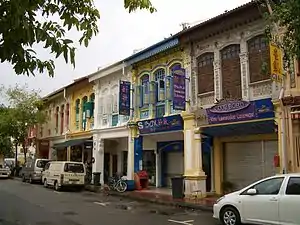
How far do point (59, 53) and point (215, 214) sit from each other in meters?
8.00

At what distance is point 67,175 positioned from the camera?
24.2 m

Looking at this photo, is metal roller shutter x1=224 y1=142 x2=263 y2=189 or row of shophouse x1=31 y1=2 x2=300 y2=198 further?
metal roller shutter x1=224 y1=142 x2=263 y2=189

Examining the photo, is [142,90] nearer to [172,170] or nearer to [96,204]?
[172,170]

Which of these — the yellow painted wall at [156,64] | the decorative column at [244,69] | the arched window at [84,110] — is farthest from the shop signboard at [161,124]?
the arched window at [84,110]

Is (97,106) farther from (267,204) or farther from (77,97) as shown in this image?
(267,204)

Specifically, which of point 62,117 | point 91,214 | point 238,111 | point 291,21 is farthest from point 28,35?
point 62,117

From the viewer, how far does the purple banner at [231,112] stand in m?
16.0

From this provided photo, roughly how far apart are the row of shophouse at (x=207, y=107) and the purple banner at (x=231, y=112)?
0.04 m

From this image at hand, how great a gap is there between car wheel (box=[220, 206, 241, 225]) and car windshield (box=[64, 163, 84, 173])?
14.9m

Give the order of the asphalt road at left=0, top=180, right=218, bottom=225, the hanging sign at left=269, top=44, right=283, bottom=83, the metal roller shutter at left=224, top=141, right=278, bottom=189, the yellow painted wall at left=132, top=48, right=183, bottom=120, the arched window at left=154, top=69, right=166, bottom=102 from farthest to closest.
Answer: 1. the arched window at left=154, top=69, right=166, bottom=102
2. the yellow painted wall at left=132, top=48, right=183, bottom=120
3. the metal roller shutter at left=224, top=141, right=278, bottom=189
4. the hanging sign at left=269, top=44, right=283, bottom=83
5. the asphalt road at left=0, top=180, right=218, bottom=225

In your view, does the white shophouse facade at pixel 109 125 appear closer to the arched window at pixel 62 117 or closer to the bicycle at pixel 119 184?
the bicycle at pixel 119 184

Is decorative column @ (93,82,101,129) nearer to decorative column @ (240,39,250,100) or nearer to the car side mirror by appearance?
decorative column @ (240,39,250,100)

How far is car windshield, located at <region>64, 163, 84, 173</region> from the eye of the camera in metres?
24.4

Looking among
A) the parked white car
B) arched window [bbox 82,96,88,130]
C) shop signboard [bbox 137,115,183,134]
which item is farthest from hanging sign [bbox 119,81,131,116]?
the parked white car
